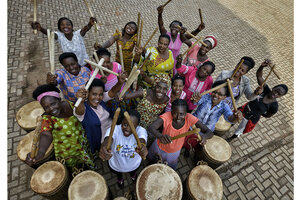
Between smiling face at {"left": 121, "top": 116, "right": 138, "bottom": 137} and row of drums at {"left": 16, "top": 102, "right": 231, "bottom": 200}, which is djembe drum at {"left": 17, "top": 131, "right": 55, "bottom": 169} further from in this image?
smiling face at {"left": 121, "top": 116, "right": 138, "bottom": 137}

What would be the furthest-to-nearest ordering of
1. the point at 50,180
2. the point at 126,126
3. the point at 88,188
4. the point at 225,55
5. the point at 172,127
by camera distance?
the point at 225,55, the point at 172,127, the point at 50,180, the point at 88,188, the point at 126,126

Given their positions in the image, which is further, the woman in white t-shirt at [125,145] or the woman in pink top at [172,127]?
the woman in pink top at [172,127]

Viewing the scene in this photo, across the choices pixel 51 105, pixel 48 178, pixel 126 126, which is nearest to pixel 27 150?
pixel 48 178

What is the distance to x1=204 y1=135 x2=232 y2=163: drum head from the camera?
340 cm

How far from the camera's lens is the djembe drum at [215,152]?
340cm

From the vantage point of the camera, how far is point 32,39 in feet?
22.3

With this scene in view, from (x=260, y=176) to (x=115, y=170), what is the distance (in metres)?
4.01

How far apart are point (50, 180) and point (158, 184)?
1840mm

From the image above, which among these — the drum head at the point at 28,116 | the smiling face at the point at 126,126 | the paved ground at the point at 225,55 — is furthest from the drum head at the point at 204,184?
the drum head at the point at 28,116

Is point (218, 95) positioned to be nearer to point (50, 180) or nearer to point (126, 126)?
point (126, 126)

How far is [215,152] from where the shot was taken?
3477 millimetres

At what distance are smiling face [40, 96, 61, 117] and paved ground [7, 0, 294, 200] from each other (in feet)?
7.18

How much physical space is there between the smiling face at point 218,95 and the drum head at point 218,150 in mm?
958

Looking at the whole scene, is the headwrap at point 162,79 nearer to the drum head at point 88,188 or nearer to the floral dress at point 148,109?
the floral dress at point 148,109
